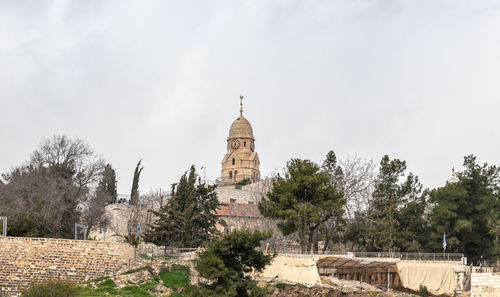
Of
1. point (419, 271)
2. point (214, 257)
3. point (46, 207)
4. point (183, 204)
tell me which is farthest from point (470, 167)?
point (46, 207)

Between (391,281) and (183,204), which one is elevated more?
(183,204)

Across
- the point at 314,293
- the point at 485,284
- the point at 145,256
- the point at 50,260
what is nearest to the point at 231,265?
the point at 314,293

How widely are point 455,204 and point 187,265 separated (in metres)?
18.5

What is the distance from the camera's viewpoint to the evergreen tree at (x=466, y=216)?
36375mm

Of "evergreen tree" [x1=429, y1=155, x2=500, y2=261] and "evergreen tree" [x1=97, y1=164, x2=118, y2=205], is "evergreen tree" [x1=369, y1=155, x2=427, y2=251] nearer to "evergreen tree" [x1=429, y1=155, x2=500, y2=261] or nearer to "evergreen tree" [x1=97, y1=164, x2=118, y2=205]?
"evergreen tree" [x1=429, y1=155, x2=500, y2=261]

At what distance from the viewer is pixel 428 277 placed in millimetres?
31844

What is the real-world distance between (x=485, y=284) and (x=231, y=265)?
13741mm

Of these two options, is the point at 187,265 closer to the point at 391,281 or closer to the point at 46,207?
the point at 46,207

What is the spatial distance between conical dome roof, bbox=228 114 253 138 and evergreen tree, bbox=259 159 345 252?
33.4 meters

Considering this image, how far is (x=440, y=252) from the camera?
37.5 metres

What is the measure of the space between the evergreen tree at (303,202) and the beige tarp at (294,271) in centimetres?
389

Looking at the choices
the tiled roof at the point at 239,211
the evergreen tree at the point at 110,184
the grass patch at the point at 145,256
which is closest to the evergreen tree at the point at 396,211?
the tiled roof at the point at 239,211

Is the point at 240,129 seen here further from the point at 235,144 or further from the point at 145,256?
the point at 145,256

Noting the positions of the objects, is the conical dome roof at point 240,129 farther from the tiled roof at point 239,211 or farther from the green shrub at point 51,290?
the green shrub at point 51,290
